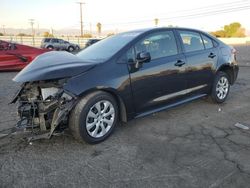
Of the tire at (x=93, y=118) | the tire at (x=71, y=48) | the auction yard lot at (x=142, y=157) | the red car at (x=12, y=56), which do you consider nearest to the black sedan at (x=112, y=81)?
the tire at (x=93, y=118)

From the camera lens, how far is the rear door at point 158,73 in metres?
4.45

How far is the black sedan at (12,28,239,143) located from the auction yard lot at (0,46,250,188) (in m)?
0.29

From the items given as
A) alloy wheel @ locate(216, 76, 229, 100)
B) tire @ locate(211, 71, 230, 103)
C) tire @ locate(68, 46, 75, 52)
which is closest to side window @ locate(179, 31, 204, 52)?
tire @ locate(211, 71, 230, 103)

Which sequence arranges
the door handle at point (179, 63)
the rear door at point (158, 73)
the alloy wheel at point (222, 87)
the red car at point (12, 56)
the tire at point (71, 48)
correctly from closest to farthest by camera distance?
the rear door at point (158, 73) → the door handle at point (179, 63) → the alloy wheel at point (222, 87) → the red car at point (12, 56) → the tire at point (71, 48)

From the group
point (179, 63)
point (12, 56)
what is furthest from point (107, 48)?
point (12, 56)

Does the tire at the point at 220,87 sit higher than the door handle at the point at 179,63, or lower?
lower

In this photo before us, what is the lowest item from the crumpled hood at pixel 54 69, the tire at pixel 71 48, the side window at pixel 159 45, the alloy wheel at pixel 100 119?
the alloy wheel at pixel 100 119

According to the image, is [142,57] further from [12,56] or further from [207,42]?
[12,56]

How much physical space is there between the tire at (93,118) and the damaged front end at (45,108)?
0.42ft

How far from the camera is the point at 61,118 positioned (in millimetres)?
3766

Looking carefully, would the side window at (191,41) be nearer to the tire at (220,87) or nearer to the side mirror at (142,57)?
the tire at (220,87)

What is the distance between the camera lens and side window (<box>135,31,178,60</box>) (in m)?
4.63

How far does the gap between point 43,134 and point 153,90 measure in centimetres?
187

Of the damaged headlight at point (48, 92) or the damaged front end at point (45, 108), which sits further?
the damaged headlight at point (48, 92)
